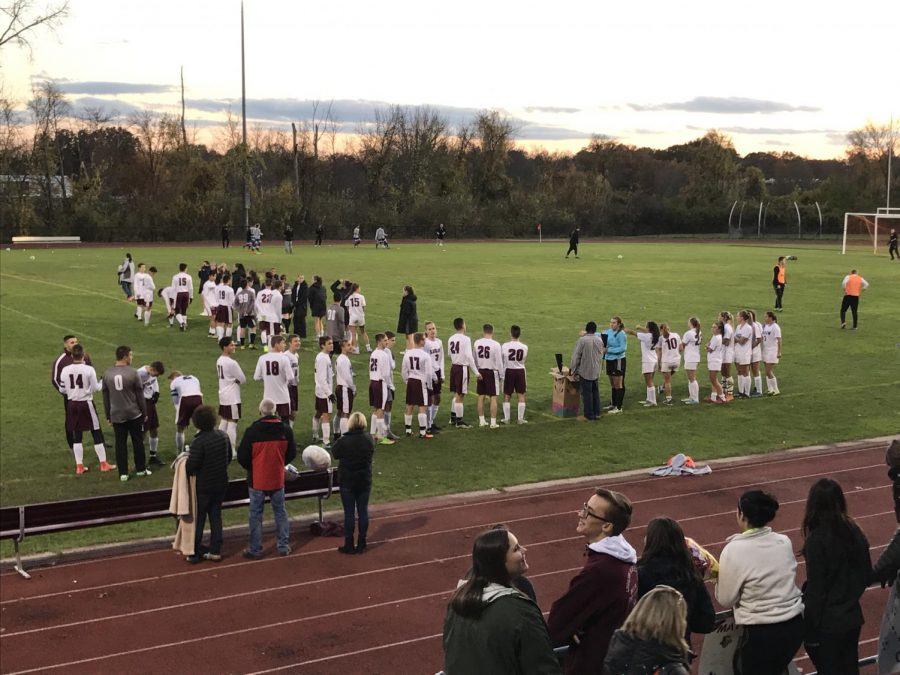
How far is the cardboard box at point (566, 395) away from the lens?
17.3m

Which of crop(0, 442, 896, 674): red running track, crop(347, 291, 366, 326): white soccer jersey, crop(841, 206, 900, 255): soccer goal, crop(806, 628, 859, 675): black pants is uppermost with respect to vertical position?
crop(841, 206, 900, 255): soccer goal

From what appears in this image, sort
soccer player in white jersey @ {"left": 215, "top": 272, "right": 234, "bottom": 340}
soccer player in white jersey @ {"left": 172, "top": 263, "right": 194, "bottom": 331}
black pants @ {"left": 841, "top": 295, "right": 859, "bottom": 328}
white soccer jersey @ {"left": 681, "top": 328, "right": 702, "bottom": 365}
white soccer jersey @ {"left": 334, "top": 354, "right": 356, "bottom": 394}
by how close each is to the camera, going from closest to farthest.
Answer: white soccer jersey @ {"left": 334, "top": 354, "right": 356, "bottom": 394}
white soccer jersey @ {"left": 681, "top": 328, "right": 702, "bottom": 365}
soccer player in white jersey @ {"left": 215, "top": 272, "right": 234, "bottom": 340}
soccer player in white jersey @ {"left": 172, "top": 263, "right": 194, "bottom": 331}
black pants @ {"left": 841, "top": 295, "right": 859, "bottom": 328}

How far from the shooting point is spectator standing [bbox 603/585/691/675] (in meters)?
4.37

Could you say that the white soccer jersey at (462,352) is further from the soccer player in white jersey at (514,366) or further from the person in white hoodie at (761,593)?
the person in white hoodie at (761,593)

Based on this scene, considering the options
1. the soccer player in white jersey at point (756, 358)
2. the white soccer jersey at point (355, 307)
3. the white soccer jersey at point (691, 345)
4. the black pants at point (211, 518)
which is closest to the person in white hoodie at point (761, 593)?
the black pants at point (211, 518)

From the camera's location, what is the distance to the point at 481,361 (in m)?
16.6

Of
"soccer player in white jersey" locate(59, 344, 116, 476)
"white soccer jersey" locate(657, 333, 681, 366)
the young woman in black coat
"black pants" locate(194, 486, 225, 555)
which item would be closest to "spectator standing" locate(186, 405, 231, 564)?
"black pants" locate(194, 486, 225, 555)

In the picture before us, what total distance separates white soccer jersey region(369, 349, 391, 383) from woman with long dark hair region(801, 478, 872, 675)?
9.93 meters

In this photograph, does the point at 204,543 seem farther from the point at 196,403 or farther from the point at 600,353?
the point at 600,353

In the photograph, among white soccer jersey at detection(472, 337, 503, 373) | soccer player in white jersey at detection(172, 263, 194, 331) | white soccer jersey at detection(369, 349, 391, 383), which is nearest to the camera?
white soccer jersey at detection(369, 349, 391, 383)

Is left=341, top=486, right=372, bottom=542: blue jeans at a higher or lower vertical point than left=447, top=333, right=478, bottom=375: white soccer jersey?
A: lower

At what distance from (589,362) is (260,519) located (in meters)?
7.87

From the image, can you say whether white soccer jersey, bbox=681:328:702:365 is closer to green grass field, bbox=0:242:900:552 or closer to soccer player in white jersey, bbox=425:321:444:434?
green grass field, bbox=0:242:900:552

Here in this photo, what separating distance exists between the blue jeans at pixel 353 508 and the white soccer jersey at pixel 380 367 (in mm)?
4552
